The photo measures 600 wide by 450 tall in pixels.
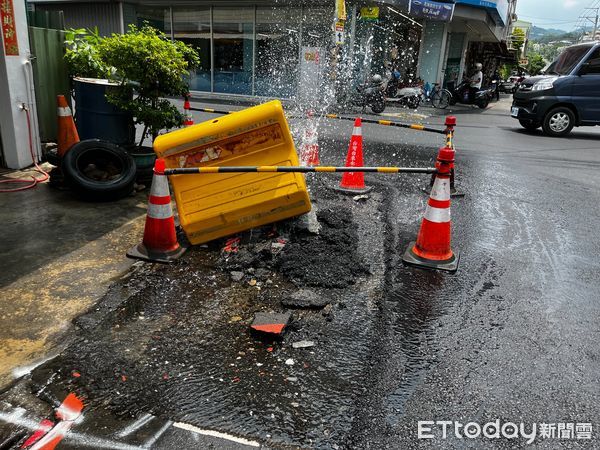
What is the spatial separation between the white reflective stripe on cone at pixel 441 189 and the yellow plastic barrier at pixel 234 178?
1.13m

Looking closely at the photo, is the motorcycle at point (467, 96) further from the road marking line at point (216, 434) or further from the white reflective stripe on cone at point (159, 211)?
the road marking line at point (216, 434)

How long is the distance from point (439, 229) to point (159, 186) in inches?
92.6

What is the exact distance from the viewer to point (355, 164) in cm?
607

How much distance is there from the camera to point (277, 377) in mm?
2545

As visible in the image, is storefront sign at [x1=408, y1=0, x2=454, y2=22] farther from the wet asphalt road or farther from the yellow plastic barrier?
the yellow plastic barrier

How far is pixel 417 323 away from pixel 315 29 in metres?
15.9

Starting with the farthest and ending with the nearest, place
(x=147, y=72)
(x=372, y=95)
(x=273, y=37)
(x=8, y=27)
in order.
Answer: (x=273, y=37) → (x=372, y=95) → (x=8, y=27) → (x=147, y=72)

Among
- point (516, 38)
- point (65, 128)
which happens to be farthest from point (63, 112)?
point (516, 38)

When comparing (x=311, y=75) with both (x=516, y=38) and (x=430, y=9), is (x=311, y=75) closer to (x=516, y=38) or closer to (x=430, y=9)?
(x=430, y=9)

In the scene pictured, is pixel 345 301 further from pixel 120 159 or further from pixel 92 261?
pixel 120 159

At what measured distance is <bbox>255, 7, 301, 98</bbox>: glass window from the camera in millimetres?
17391

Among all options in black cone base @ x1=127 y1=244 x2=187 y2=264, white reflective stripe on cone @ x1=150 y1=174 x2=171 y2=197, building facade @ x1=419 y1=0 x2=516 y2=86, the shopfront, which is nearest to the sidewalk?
black cone base @ x1=127 y1=244 x2=187 y2=264

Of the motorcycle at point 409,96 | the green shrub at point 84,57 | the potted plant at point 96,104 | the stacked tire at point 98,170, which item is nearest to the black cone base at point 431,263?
the stacked tire at point 98,170

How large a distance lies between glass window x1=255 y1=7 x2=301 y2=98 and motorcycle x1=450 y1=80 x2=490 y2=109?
23.9ft
